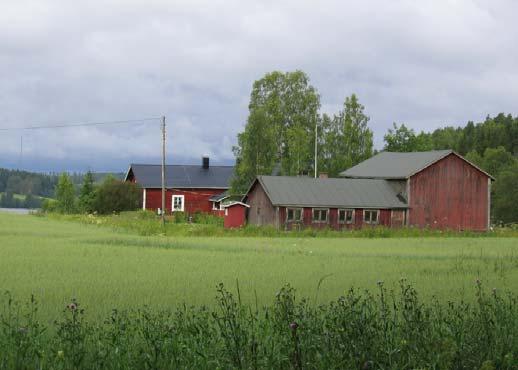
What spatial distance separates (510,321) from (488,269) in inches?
582

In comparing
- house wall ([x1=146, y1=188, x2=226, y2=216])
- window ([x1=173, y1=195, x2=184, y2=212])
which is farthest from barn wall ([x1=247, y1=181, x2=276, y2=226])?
window ([x1=173, y1=195, x2=184, y2=212])

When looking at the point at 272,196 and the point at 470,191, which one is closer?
the point at 272,196

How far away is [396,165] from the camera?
2494 inches

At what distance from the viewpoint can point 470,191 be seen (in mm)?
60812

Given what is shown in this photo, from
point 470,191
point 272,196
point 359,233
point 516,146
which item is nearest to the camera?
point 359,233

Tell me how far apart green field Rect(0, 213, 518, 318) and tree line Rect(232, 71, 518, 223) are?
114 feet

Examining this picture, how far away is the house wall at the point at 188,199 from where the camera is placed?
81444mm

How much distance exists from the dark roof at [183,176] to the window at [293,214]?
2719cm

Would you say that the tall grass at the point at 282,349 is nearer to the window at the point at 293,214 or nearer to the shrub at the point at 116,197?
the window at the point at 293,214

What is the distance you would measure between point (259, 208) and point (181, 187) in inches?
1028

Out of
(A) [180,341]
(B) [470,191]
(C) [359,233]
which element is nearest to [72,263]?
(A) [180,341]

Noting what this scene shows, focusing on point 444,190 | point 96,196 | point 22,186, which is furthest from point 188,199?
point 22,186

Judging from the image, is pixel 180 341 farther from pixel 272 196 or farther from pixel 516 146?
pixel 516 146

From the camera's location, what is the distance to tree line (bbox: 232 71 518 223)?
72500 millimetres
